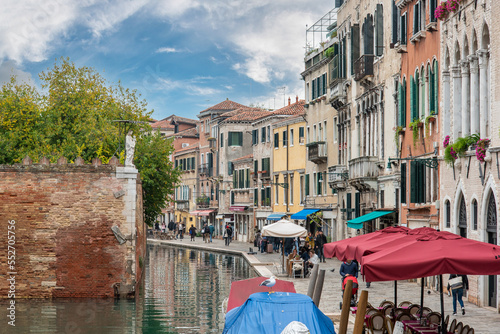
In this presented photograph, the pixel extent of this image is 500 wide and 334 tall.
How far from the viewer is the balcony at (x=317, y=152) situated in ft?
143

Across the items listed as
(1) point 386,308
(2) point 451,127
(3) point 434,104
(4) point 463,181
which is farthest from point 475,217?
(1) point 386,308

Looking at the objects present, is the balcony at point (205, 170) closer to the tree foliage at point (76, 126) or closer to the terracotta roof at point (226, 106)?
the terracotta roof at point (226, 106)

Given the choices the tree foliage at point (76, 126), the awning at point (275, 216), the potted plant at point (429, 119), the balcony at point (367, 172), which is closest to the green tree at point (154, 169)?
the tree foliage at point (76, 126)

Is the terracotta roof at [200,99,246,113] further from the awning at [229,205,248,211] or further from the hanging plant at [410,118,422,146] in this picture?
the hanging plant at [410,118,422,146]

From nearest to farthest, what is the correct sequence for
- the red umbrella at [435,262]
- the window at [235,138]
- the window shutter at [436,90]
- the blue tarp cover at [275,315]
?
1. the blue tarp cover at [275,315]
2. the red umbrella at [435,262]
3. the window shutter at [436,90]
4. the window at [235,138]

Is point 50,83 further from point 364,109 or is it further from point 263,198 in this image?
point 263,198

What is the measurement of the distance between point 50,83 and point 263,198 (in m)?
22.8

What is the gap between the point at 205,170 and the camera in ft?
245

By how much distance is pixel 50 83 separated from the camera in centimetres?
3919

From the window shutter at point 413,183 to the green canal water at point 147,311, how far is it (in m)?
6.86

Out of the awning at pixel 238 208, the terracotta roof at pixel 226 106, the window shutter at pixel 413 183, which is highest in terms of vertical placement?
the terracotta roof at pixel 226 106

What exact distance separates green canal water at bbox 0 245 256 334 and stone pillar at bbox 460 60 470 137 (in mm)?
8187

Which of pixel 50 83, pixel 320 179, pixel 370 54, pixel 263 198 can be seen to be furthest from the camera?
pixel 263 198

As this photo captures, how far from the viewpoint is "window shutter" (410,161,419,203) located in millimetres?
24688
